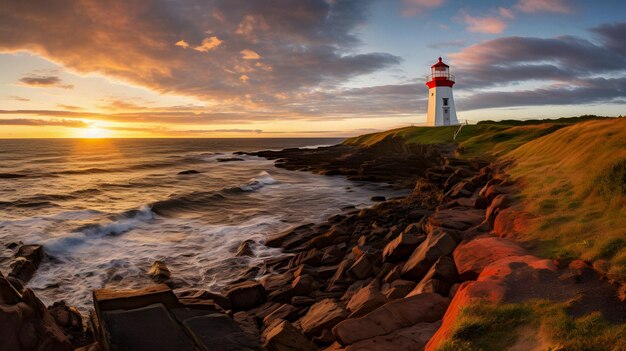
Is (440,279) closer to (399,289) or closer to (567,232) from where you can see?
(399,289)

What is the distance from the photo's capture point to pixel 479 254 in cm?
870

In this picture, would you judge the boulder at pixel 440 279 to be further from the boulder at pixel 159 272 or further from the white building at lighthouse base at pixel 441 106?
the white building at lighthouse base at pixel 441 106

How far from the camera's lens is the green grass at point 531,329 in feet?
16.7

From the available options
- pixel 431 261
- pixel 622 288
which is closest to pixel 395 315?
pixel 431 261

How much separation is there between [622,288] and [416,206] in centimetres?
1469

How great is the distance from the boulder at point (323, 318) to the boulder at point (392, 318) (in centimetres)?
99

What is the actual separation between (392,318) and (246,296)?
552 cm

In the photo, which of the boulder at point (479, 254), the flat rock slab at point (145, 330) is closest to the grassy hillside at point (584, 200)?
the boulder at point (479, 254)

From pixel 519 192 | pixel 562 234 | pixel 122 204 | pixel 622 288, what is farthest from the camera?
pixel 122 204

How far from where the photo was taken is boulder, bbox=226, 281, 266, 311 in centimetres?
1108

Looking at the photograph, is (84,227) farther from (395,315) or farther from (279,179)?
(279,179)

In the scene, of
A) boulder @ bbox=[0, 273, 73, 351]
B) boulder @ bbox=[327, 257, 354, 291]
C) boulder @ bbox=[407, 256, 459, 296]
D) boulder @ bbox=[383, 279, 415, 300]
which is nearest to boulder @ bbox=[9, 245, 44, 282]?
boulder @ bbox=[0, 273, 73, 351]

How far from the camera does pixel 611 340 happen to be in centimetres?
505

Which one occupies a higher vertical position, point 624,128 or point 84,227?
point 624,128
